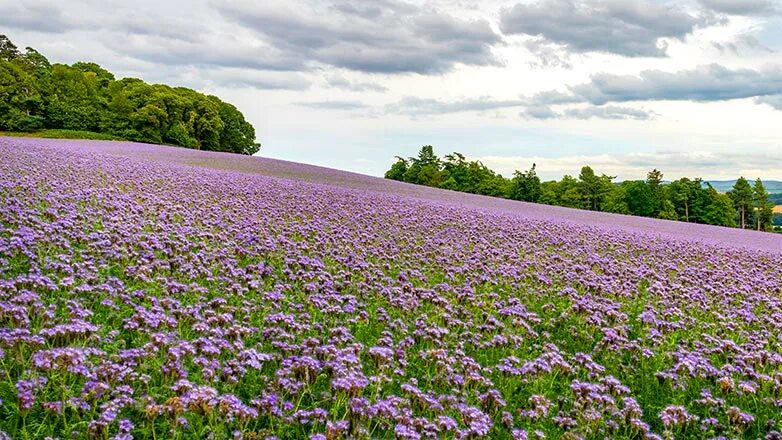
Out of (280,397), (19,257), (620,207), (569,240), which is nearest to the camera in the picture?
(280,397)

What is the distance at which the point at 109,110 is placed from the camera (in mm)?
70125

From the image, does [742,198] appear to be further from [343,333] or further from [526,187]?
[343,333]

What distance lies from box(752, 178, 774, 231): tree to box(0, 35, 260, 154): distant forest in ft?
219

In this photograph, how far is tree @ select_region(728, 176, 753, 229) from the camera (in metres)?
80.4

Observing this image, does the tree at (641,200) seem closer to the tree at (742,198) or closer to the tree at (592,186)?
the tree at (592,186)

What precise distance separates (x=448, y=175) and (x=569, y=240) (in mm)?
61241

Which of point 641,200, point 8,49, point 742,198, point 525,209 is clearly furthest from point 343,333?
point 8,49

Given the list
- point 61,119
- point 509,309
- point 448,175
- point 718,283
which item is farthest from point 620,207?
point 509,309

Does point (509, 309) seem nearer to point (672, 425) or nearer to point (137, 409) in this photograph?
point (672, 425)

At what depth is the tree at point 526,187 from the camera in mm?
73500

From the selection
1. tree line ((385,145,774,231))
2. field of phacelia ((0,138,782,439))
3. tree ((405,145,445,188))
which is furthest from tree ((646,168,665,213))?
field of phacelia ((0,138,782,439))

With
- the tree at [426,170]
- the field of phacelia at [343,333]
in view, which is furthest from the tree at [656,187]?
the field of phacelia at [343,333]

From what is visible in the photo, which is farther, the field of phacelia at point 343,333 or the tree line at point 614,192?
the tree line at point 614,192

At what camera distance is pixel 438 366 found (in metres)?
6.00
